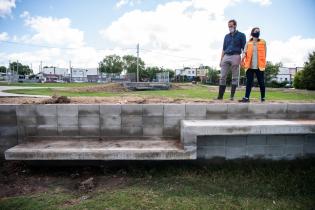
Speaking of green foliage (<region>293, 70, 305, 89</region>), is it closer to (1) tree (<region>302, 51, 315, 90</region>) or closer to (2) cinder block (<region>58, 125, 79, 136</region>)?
(1) tree (<region>302, 51, 315, 90</region>)

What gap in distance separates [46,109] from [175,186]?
10.1 feet

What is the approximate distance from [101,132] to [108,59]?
83904 millimetres

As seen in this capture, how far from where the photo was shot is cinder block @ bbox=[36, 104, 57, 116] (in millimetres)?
5746

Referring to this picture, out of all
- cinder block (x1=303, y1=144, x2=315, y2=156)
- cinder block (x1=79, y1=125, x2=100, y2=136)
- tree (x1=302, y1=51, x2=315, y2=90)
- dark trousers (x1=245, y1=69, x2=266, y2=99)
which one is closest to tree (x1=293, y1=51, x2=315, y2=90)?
tree (x1=302, y1=51, x2=315, y2=90)

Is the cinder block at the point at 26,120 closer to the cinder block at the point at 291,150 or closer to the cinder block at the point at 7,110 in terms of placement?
the cinder block at the point at 7,110

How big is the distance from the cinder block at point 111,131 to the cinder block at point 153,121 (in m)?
0.57

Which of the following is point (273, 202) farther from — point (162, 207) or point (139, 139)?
point (139, 139)

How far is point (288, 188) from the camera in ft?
15.4

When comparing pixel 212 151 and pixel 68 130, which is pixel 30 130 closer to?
pixel 68 130

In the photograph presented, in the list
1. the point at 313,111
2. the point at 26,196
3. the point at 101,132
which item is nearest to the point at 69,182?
the point at 26,196

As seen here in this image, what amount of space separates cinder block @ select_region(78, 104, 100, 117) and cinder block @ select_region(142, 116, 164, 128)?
99 cm

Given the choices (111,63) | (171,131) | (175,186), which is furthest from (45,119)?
(111,63)

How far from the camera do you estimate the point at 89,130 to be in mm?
5836

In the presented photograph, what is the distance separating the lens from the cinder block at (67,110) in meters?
5.75
